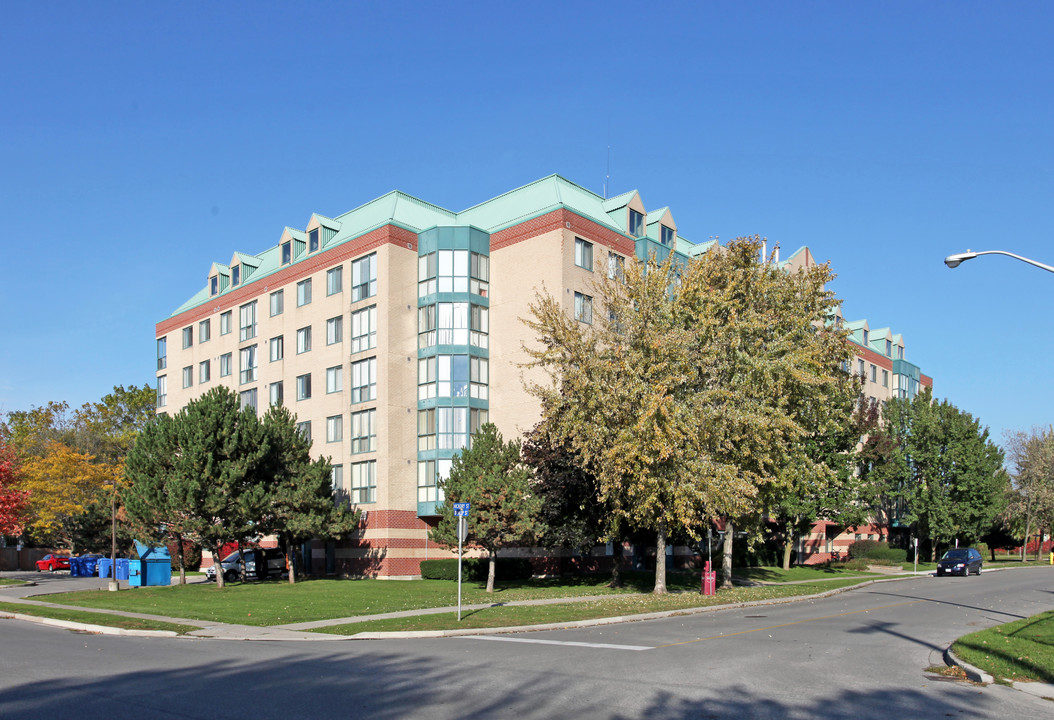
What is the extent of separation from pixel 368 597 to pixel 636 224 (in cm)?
2782

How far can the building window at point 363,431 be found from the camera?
44.8m

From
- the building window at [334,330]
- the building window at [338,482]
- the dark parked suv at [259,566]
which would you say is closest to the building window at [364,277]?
the building window at [334,330]

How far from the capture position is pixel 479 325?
45.4 metres

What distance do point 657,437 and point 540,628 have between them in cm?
769

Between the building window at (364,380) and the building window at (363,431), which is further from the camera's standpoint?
the building window at (364,380)

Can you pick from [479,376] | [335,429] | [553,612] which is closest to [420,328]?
[479,376]

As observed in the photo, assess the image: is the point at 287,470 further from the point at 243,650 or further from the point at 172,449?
the point at 243,650

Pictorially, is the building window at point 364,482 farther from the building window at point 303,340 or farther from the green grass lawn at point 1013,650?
the green grass lawn at point 1013,650

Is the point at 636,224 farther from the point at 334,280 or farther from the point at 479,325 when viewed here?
the point at 334,280

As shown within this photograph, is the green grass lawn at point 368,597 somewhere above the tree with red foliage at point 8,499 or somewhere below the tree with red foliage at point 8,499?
below

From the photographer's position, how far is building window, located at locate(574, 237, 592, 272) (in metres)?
44.3

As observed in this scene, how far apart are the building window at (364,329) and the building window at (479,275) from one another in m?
3.24

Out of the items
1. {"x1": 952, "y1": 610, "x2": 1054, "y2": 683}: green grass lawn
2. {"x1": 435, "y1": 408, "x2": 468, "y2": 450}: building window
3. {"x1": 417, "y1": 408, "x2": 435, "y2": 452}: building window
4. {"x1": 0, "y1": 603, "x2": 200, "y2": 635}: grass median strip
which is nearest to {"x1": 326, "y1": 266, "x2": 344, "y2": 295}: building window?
{"x1": 417, "y1": 408, "x2": 435, "y2": 452}: building window

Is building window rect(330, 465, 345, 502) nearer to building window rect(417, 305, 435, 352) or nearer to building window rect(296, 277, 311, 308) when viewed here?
building window rect(417, 305, 435, 352)
